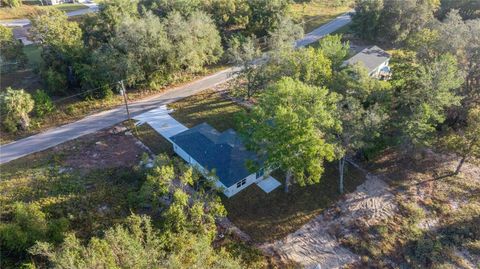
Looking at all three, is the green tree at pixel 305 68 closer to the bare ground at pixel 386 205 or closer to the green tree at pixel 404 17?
the bare ground at pixel 386 205

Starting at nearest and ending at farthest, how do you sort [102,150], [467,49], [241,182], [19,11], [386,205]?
[386,205]
[241,182]
[102,150]
[467,49]
[19,11]

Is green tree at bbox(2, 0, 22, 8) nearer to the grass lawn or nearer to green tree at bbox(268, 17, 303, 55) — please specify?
the grass lawn

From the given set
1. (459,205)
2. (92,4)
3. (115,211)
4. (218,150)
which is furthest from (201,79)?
(92,4)

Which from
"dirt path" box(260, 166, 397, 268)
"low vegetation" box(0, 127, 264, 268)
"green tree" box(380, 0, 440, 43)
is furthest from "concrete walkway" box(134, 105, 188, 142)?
"green tree" box(380, 0, 440, 43)

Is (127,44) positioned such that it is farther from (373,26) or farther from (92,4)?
(92,4)

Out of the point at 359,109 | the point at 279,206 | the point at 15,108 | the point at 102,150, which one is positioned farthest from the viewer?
the point at 15,108

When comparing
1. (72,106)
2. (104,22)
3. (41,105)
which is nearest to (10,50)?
(104,22)

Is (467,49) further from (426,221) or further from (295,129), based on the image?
(295,129)
